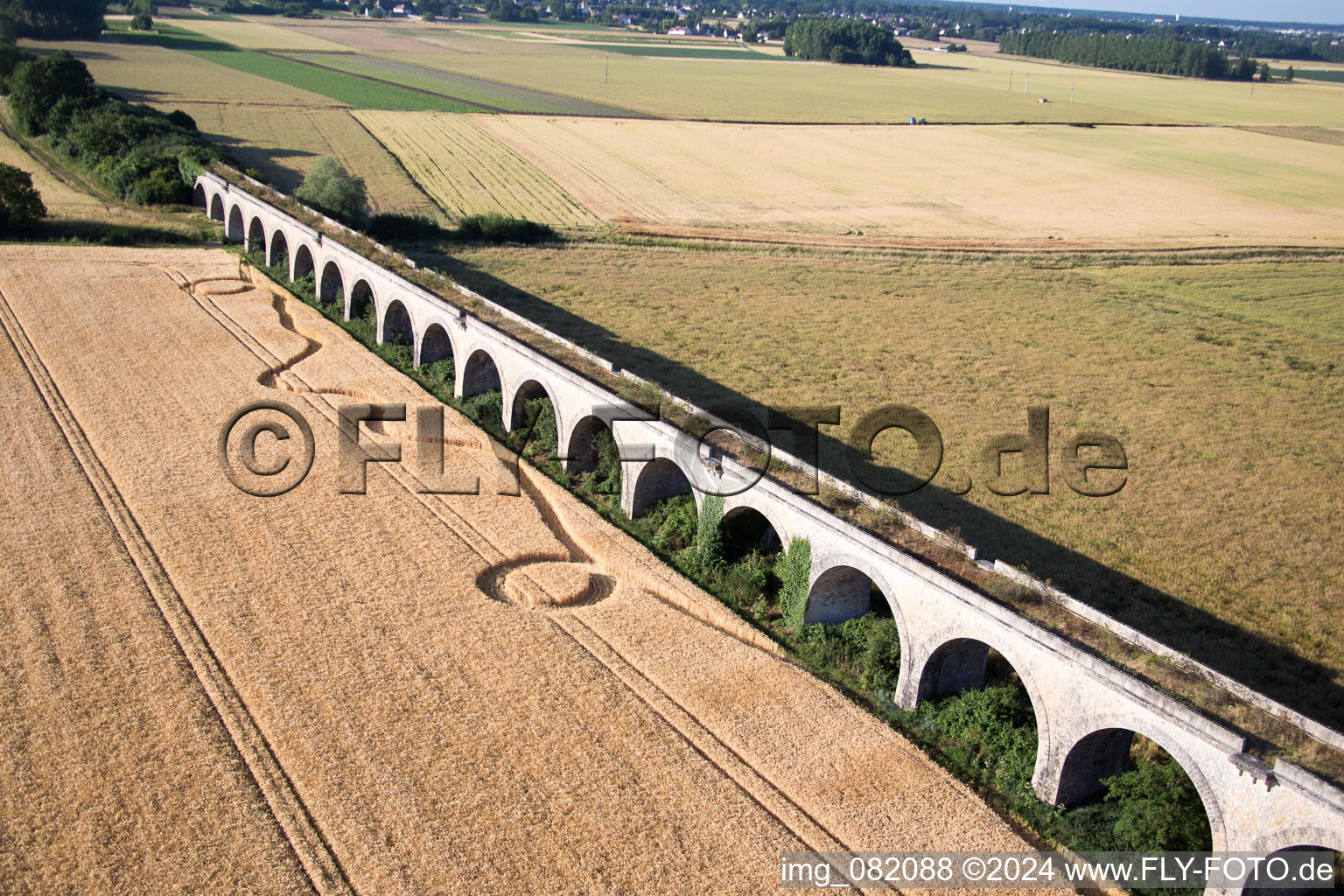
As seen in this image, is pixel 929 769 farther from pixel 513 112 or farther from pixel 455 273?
pixel 513 112

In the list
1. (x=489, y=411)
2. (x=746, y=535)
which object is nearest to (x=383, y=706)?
(x=746, y=535)

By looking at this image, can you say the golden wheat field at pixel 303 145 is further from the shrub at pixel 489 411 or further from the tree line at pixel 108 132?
the shrub at pixel 489 411

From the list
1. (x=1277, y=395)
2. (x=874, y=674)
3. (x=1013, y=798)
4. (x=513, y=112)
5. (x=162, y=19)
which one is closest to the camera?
(x=1013, y=798)

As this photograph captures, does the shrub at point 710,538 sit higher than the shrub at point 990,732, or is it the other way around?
the shrub at point 710,538

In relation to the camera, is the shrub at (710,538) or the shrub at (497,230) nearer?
the shrub at (710,538)

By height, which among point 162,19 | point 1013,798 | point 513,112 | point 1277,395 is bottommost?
point 1013,798

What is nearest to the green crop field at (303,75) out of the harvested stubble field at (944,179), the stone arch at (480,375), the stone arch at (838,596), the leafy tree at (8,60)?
the harvested stubble field at (944,179)

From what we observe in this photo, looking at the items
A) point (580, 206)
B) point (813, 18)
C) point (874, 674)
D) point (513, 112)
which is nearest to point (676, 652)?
point (874, 674)
